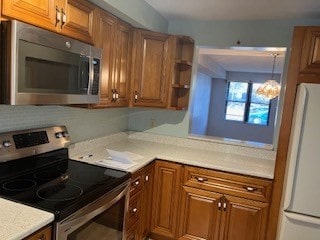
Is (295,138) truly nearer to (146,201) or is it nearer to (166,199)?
(166,199)

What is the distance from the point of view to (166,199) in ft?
7.98

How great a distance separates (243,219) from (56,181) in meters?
1.55

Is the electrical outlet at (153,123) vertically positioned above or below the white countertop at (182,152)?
above

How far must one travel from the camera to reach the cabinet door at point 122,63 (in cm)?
221

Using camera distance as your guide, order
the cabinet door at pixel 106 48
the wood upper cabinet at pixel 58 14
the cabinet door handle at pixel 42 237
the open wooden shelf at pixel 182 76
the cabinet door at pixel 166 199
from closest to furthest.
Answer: the cabinet door handle at pixel 42 237 → the wood upper cabinet at pixel 58 14 → the cabinet door at pixel 106 48 → the cabinet door at pixel 166 199 → the open wooden shelf at pixel 182 76

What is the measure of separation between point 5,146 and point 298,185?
77.0 inches

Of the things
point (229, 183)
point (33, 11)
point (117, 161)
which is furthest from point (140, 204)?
point (33, 11)

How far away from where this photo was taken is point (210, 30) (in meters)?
2.78

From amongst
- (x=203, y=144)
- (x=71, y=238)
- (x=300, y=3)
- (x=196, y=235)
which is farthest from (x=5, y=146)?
(x=300, y=3)

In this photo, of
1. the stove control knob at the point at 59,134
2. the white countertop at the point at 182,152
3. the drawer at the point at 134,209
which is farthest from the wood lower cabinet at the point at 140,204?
the stove control knob at the point at 59,134

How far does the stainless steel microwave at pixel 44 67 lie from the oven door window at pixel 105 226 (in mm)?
718

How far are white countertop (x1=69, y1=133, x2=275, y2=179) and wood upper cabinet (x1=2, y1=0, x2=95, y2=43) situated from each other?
1.00 metres

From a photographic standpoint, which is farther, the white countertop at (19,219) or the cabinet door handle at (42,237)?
the cabinet door handle at (42,237)

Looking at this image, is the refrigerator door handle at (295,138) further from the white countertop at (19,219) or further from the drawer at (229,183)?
the white countertop at (19,219)
